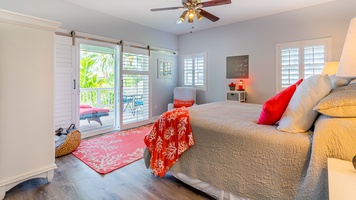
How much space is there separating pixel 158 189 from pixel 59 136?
2.10 m

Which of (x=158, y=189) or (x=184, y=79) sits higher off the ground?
(x=184, y=79)

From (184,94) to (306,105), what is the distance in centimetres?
385

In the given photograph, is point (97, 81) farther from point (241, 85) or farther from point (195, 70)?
point (241, 85)

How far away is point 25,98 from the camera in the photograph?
1890mm

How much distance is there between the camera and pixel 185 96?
5.16m

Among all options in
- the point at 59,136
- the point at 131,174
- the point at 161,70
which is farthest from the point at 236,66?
the point at 59,136

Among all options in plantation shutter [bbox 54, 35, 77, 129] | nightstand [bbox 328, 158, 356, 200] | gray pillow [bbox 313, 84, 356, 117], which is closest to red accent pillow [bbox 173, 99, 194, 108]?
plantation shutter [bbox 54, 35, 77, 129]

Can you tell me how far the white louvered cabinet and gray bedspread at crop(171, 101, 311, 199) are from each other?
1533 mm

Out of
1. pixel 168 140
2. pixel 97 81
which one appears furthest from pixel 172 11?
pixel 97 81

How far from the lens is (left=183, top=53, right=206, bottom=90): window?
5340 mm

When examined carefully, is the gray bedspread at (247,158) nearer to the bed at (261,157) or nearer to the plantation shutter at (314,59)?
the bed at (261,157)

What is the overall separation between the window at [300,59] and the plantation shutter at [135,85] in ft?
10.5

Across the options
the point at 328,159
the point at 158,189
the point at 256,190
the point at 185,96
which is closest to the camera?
the point at 328,159

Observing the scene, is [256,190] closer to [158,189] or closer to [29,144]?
[158,189]
